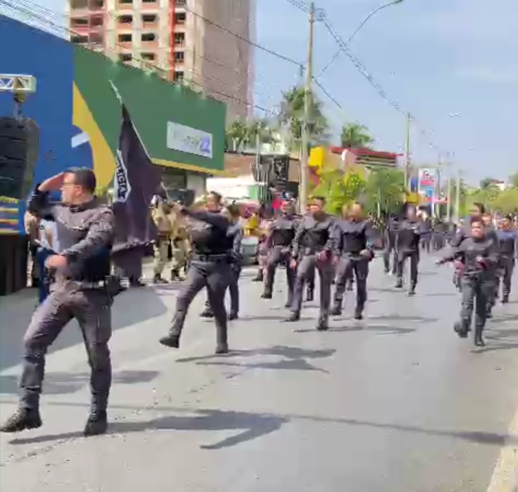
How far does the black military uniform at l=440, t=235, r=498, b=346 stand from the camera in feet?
37.4

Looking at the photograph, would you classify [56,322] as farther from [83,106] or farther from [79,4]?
[79,4]

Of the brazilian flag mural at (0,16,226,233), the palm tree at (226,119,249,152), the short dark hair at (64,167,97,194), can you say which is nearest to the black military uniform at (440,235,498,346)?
the short dark hair at (64,167,97,194)

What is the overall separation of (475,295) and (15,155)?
5467mm

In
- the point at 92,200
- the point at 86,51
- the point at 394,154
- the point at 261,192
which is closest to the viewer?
the point at 92,200

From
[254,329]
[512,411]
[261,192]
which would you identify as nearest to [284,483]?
[512,411]

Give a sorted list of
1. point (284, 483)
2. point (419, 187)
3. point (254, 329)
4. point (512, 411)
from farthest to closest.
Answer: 1. point (419, 187)
2. point (254, 329)
3. point (512, 411)
4. point (284, 483)

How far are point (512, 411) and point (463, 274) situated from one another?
12.2 feet

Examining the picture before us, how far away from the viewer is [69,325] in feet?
41.5

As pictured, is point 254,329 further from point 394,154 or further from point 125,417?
point 394,154

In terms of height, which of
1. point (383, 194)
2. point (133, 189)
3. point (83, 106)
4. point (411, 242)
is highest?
point (83, 106)

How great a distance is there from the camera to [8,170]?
10133 mm

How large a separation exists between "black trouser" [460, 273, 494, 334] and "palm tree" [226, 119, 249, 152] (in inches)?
2380

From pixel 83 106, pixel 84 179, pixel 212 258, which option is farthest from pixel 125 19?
pixel 84 179

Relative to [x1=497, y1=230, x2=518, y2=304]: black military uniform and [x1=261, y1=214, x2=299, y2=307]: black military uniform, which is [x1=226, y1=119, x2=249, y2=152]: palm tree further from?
Result: [x1=261, y1=214, x2=299, y2=307]: black military uniform
